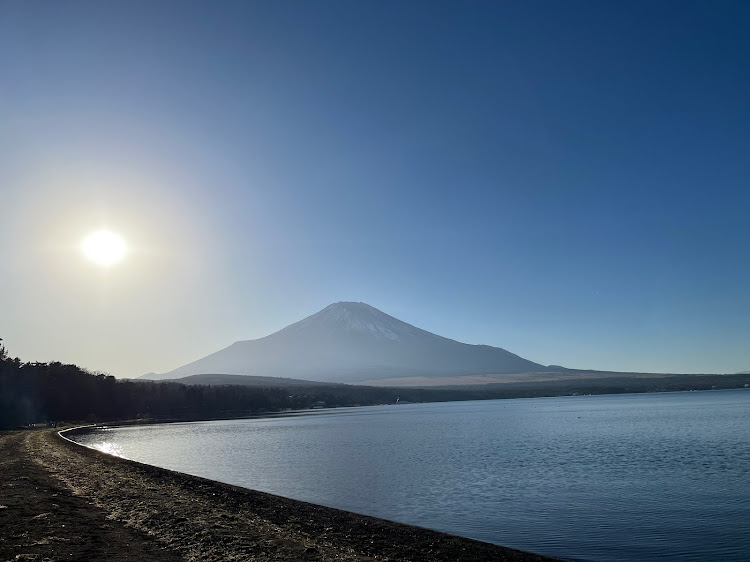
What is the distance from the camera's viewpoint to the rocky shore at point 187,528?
16.1 m

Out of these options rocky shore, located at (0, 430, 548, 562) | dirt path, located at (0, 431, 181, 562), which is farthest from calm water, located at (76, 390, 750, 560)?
dirt path, located at (0, 431, 181, 562)

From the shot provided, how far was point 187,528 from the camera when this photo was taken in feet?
64.1

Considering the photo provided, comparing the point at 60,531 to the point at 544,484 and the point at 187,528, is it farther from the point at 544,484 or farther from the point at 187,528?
the point at 544,484

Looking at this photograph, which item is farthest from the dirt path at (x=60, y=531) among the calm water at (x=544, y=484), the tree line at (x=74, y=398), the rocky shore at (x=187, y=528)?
the tree line at (x=74, y=398)

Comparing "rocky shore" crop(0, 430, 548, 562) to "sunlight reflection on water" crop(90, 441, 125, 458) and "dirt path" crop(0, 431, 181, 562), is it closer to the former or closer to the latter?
"dirt path" crop(0, 431, 181, 562)

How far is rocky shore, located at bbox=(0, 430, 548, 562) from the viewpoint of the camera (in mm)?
16109

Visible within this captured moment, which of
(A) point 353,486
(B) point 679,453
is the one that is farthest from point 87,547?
(B) point 679,453

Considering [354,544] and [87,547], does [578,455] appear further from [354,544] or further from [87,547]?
[87,547]

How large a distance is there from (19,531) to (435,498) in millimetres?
19841

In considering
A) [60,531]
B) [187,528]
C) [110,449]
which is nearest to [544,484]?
[187,528]

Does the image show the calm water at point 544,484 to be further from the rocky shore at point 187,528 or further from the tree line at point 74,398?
the tree line at point 74,398

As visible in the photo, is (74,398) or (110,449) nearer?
(110,449)

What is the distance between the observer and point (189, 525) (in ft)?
65.9

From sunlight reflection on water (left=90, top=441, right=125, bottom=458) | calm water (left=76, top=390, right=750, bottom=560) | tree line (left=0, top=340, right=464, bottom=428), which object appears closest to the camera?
calm water (left=76, top=390, right=750, bottom=560)
